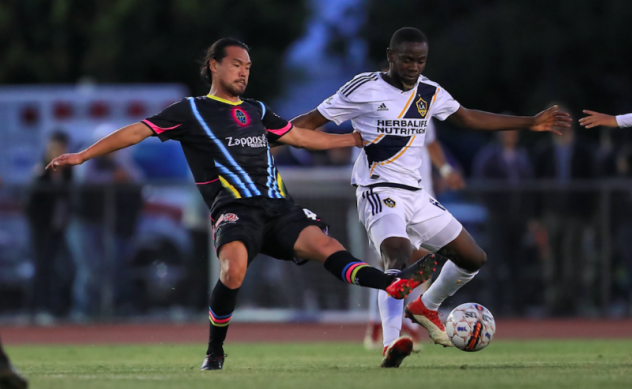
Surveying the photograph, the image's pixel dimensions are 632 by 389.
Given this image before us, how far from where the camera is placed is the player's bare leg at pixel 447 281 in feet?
27.7

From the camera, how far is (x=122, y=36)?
23781 mm

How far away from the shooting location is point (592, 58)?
75.4ft

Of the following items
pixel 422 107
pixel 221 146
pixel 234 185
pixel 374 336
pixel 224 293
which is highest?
pixel 422 107

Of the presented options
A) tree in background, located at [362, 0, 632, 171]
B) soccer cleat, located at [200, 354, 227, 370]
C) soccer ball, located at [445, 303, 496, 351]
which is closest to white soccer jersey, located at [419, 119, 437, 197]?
soccer ball, located at [445, 303, 496, 351]

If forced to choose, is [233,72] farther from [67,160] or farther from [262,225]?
[67,160]

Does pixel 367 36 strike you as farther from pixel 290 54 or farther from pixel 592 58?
pixel 592 58

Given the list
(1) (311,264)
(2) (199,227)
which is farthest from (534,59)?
(2) (199,227)

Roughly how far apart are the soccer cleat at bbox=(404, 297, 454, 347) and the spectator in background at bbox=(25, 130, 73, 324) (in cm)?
773

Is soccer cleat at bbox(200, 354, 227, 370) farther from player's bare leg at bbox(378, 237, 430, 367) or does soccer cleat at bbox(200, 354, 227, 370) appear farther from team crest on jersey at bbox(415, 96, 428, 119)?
team crest on jersey at bbox(415, 96, 428, 119)

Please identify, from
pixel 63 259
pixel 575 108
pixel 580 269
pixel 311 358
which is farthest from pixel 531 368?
pixel 575 108

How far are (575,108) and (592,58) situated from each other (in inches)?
43.6

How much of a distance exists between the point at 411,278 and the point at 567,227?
8142 mm

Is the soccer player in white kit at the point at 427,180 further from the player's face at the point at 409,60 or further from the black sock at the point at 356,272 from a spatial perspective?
the black sock at the point at 356,272

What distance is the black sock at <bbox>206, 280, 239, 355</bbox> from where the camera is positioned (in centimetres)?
769
